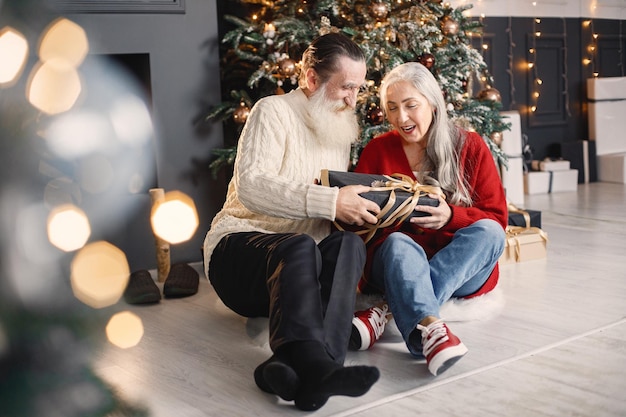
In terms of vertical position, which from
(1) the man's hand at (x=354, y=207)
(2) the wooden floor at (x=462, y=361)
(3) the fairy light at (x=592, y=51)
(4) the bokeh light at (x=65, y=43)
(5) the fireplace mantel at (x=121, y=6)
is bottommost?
(2) the wooden floor at (x=462, y=361)

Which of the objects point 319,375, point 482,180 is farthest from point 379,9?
point 319,375

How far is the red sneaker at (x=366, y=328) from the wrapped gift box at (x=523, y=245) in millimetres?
1355

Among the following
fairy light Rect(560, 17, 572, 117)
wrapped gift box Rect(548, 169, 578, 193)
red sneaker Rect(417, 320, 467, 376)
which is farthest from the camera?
fairy light Rect(560, 17, 572, 117)

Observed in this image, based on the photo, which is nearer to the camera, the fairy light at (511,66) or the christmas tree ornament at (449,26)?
the christmas tree ornament at (449,26)

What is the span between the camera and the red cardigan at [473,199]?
2.67m

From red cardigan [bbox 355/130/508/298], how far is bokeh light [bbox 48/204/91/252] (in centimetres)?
167

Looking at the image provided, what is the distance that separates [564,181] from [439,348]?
4599 millimetres

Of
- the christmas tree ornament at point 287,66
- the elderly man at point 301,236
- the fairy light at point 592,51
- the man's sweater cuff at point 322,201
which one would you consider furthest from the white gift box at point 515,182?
the man's sweater cuff at point 322,201

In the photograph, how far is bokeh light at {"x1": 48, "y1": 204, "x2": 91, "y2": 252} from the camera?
3.73 m

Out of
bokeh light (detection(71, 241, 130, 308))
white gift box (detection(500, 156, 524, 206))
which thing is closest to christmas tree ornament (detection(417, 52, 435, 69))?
bokeh light (detection(71, 241, 130, 308))

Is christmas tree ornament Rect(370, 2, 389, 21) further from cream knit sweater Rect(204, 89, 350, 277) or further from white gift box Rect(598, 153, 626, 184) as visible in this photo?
→ white gift box Rect(598, 153, 626, 184)

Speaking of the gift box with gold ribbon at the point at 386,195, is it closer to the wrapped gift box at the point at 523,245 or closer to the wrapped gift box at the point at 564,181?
the wrapped gift box at the point at 523,245

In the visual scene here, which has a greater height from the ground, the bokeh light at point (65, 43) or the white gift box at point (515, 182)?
the bokeh light at point (65, 43)

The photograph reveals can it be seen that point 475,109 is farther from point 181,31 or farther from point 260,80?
point 181,31
